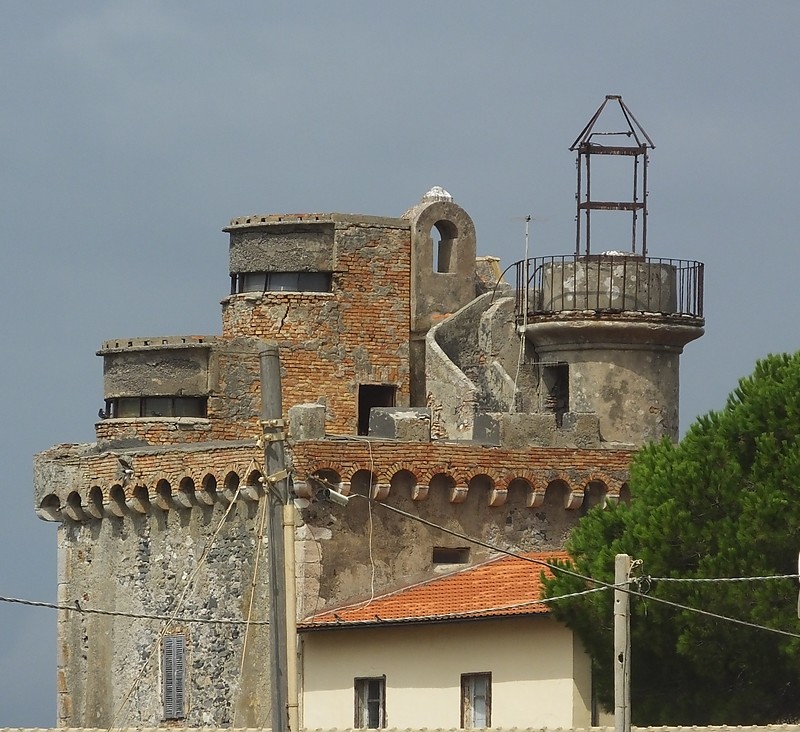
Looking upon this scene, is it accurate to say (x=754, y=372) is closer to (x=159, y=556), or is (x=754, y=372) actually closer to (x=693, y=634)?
(x=693, y=634)

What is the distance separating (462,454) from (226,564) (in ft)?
14.3

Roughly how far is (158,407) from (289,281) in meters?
3.33

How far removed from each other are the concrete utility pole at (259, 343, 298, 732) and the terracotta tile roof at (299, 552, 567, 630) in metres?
11.0

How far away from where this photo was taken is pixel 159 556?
176 feet

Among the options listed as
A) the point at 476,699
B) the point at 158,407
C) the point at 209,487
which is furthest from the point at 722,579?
the point at 158,407

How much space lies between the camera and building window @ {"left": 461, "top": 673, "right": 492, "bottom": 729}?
48500mm

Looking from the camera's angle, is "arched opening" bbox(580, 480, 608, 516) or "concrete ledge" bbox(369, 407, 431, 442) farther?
"arched opening" bbox(580, 480, 608, 516)

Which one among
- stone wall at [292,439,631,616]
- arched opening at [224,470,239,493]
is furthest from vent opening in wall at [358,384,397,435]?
arched opening at [224,470,239,493]

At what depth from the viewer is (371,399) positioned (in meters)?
56.9

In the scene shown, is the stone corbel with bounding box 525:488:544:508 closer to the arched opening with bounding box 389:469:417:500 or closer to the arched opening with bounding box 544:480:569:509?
the arched opening with bounding box 544:480:569:509

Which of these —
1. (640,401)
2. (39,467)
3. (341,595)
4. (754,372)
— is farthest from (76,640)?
(754,372)

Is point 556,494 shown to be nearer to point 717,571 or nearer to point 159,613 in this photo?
point 717,571

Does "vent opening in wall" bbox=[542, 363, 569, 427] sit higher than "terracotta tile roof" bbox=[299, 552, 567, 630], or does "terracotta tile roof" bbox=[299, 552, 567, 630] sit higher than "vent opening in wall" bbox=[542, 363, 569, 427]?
"vent opening in wall" bbox=[542, 363, 569, 427]

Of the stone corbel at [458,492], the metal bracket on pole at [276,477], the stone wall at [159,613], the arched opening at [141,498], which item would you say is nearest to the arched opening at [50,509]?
the stone wall at [159,613]
